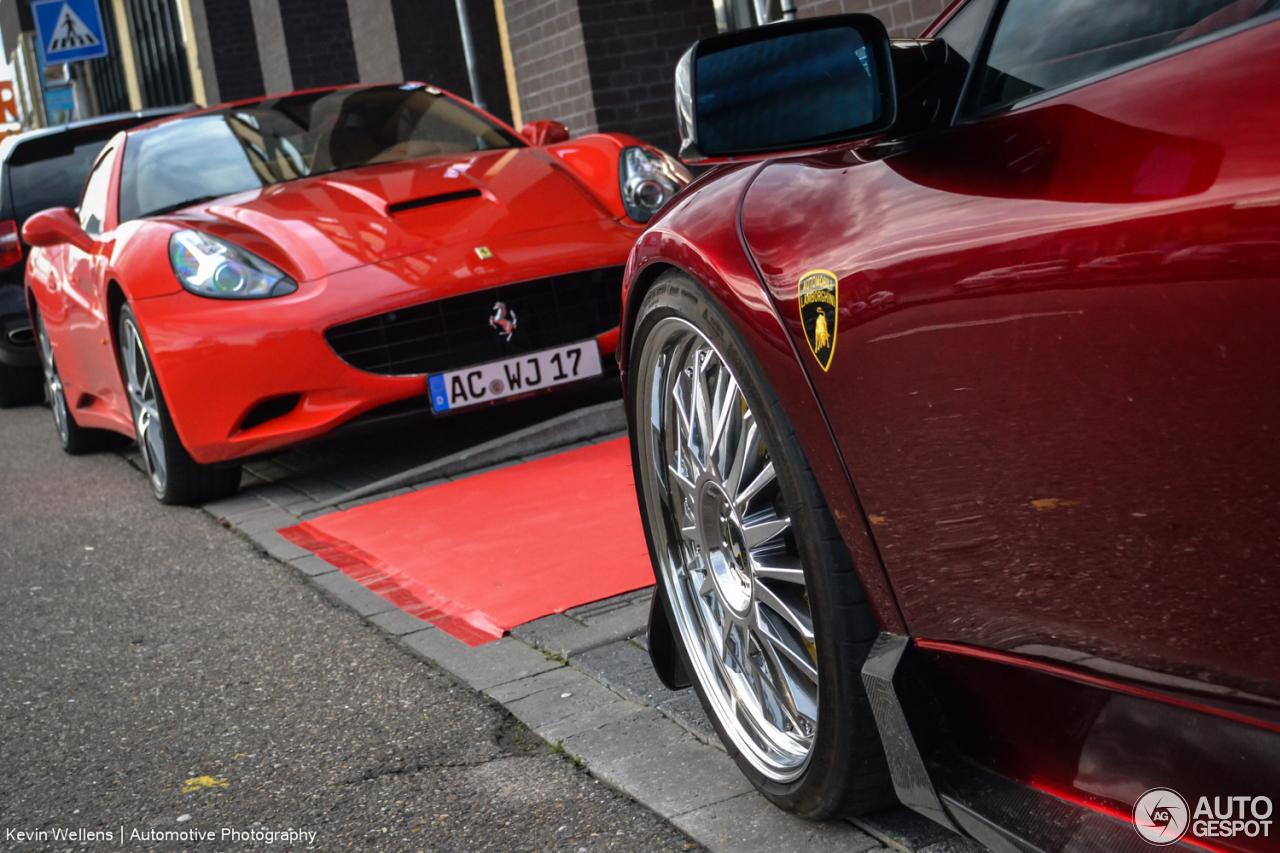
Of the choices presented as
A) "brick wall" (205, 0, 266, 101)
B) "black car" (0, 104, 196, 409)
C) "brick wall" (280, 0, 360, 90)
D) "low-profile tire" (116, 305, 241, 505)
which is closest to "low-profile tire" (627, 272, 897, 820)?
"low-profile tire" (116, 305, 241, 505)

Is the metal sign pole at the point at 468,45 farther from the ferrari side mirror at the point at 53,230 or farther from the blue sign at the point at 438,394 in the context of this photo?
the blue sign at the point at 438,394

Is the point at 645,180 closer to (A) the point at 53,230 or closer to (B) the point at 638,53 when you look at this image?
(A) the point at 53,230

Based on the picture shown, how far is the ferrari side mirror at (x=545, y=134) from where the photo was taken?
612cm

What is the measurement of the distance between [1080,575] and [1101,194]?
39 centimetres

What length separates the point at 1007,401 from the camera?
1489 mm

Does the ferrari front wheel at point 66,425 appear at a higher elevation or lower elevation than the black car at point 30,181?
lower

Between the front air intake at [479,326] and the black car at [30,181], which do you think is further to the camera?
the black car at [30,181]

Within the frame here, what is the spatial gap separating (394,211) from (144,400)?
1.17 m

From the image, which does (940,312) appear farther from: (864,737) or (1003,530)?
(864,737)

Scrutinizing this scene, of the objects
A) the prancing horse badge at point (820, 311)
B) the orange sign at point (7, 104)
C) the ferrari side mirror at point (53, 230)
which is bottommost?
the prancing horse badge at point (820, 311)

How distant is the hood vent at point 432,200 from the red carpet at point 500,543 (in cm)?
100

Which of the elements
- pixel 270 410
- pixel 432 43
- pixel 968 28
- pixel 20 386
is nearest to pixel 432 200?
pixel 270 410

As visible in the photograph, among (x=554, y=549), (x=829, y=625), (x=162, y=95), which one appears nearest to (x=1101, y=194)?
(x=829, y=625)

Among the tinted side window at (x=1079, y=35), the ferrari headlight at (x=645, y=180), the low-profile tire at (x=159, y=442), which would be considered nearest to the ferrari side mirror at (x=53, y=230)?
the low-profile tire at (x=159, y=442)
